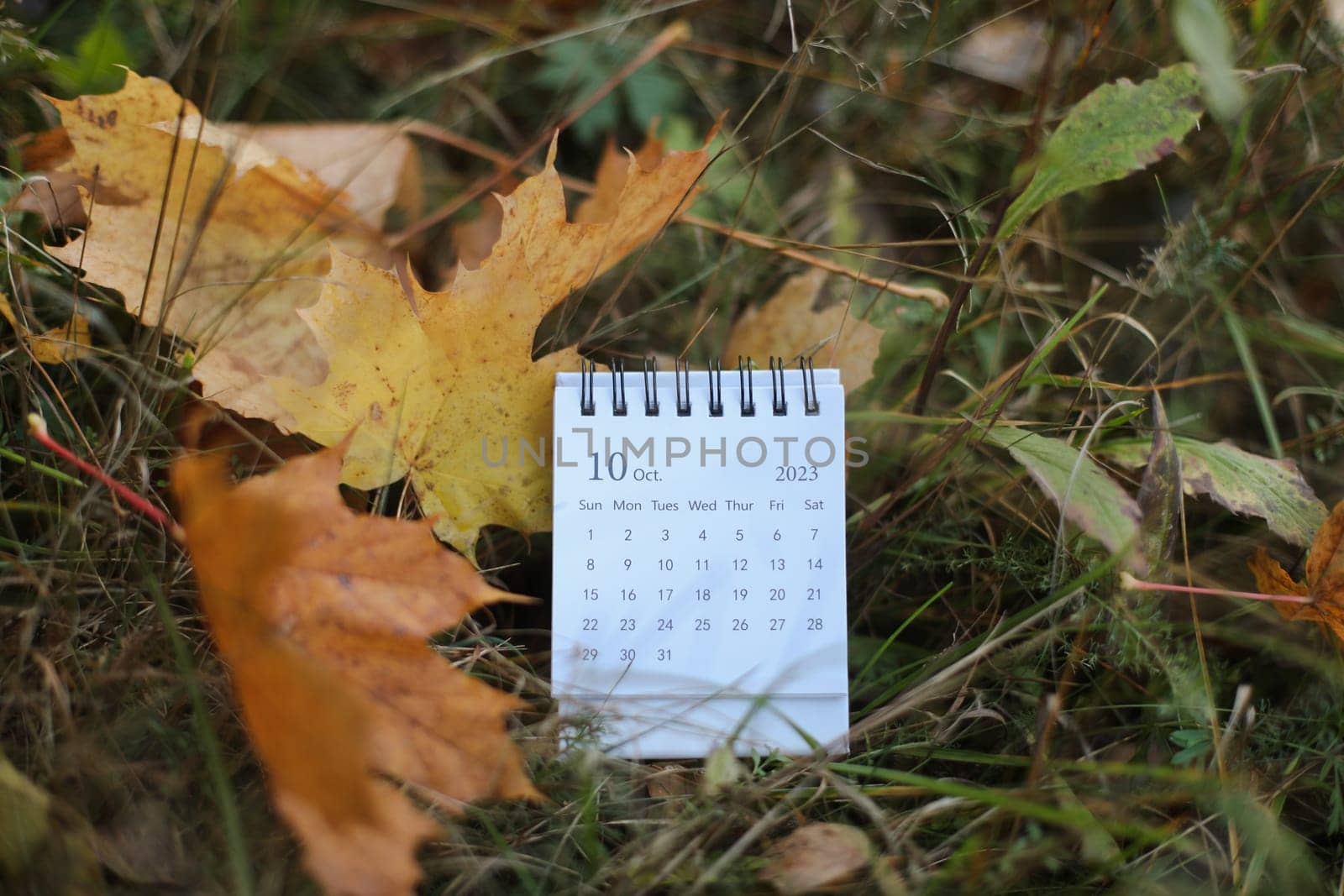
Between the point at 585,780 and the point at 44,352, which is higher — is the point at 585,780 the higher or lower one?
the lower one

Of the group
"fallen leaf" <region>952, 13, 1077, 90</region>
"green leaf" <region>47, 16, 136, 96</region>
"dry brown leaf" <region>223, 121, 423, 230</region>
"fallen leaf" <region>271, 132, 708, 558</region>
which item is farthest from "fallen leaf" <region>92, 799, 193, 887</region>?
"fallen leaf" <region>952, 13, 1077, 90</region>

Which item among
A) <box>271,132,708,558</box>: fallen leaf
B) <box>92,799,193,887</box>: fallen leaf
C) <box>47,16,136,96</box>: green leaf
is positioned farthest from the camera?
<box>47,16,136,96</box>: green leaf

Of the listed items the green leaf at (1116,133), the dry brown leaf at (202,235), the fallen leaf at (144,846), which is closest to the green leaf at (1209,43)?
the green leaf at (1116,133)

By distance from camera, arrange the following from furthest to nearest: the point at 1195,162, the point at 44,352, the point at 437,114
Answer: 1. the point at 437,114
2. the point at 1195,162
3. the point at 44,352

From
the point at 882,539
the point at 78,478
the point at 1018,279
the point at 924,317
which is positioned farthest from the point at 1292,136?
the point at 78,478

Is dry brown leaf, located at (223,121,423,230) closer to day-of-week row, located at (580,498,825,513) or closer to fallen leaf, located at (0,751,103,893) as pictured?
day-of-week row, located at (580,498,825,513)

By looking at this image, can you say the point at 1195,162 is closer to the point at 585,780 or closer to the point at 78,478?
the point at 585,780
